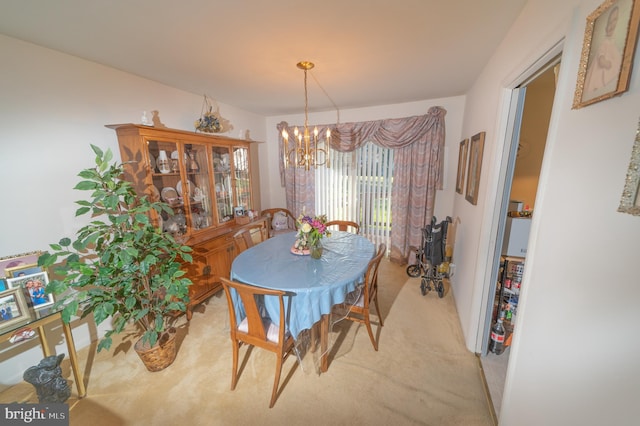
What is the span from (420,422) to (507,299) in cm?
121

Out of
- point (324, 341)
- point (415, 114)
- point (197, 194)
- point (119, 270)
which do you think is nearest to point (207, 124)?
point (197, 194)

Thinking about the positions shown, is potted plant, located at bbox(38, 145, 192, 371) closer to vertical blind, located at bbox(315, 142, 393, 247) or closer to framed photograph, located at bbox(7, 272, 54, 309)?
framed photograph, located at bbox(7, 272, 54, 309)

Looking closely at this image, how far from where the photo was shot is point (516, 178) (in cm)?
262

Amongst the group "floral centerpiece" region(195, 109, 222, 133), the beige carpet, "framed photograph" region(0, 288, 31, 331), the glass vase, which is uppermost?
"floral centerpiece" region(195, 109, 222, 133)

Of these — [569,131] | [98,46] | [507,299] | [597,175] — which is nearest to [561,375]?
[597,175]

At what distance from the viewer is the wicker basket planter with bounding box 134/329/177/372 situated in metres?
1.72

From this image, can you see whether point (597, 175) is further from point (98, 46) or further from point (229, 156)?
point (229, 156)

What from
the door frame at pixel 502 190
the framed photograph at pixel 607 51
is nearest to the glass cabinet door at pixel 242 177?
the door frame at pixel 502 190

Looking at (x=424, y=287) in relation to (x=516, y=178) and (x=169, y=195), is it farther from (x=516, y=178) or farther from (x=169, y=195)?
(x=169, y=195)

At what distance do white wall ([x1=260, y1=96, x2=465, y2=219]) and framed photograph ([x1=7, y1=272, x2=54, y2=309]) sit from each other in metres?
2.94

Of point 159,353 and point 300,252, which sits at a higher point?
point 300,252

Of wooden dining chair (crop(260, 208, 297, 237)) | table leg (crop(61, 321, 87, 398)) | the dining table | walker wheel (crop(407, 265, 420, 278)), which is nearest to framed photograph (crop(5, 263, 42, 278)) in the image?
table leg (crop(61, 321, 87, 398))

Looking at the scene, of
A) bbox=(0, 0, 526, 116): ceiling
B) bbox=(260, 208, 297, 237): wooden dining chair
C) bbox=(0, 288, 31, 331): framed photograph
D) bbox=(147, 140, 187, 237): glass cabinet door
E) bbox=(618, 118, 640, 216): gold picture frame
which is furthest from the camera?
bbox=(260, 208, 297, 237): wooden dining chair

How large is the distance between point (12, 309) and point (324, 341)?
1.98 metres
